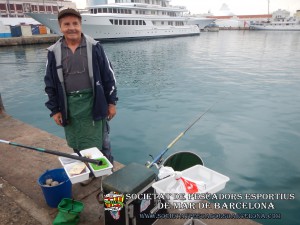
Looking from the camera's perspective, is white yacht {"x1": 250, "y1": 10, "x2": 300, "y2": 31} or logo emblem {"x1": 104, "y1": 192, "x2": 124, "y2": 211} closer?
logo emblem {"x1": 104, "y1": 192, "x2": 124, "y2": 211}

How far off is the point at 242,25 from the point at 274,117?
93198mm

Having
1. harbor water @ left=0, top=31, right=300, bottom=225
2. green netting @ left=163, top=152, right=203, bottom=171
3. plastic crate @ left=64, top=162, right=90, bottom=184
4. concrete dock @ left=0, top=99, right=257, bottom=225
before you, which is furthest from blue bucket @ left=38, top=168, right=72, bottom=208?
harbor water @ left=0, top=31, right=300, bottom=225

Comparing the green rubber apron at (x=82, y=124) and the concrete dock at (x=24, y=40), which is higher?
the concrete dock at (x=24, y=40)

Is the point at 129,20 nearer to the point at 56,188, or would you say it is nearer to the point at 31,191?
the point at 31,191

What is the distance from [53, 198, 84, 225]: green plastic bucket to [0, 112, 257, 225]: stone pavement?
5.7 inches

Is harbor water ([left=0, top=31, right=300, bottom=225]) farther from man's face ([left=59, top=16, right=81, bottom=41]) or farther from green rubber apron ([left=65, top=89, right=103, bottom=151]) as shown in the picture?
man's face ([left=59, top=16, right=81, bottom=41])

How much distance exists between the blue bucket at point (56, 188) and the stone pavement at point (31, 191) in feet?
0.41

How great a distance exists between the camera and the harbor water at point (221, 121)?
4797 mm

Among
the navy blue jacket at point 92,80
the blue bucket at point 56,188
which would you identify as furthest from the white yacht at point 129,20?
the blue bucket at point 56,188

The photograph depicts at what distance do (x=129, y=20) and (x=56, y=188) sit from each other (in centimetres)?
3892

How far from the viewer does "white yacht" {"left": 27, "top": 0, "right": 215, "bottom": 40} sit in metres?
33.8

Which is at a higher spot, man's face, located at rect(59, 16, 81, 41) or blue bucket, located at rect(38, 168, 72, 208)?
man's face, located at rect(59, 16, 81, 41)

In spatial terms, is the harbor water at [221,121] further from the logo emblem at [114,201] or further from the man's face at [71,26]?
the man's face at [71,26]

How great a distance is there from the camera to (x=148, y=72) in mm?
15875
